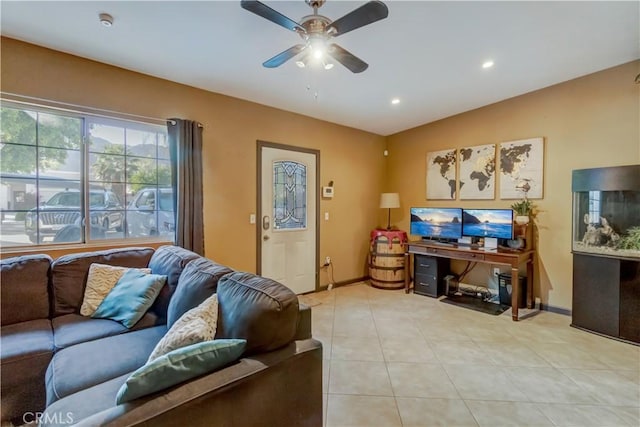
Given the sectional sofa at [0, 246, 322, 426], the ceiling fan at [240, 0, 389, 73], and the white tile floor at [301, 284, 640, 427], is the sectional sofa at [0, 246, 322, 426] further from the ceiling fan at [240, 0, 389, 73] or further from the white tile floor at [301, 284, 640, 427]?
the ceiling fan at [240, 0, 389, 73]

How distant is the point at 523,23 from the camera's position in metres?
2.41

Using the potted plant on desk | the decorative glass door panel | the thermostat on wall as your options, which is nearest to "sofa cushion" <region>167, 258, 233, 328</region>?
the decorative glass door panel

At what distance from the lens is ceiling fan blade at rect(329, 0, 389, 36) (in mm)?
1634

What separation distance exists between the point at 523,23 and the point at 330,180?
112 inches

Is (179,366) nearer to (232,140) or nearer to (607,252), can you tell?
(232,140)

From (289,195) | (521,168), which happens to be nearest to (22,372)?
(289,195)

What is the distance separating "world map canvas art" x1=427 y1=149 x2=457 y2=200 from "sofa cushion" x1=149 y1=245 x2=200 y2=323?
12.2 ft

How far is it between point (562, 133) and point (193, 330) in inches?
173

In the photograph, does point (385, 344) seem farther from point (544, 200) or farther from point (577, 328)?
point (544, 200)

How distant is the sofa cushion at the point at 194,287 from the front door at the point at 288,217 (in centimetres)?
188

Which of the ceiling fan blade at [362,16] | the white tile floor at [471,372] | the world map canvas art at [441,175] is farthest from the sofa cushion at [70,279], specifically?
the world map canvas art at [441,175]

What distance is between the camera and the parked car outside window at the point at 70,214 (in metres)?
2.60

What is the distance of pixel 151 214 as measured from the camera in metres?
3.20

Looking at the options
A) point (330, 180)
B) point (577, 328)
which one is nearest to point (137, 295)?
point (330, 180)
